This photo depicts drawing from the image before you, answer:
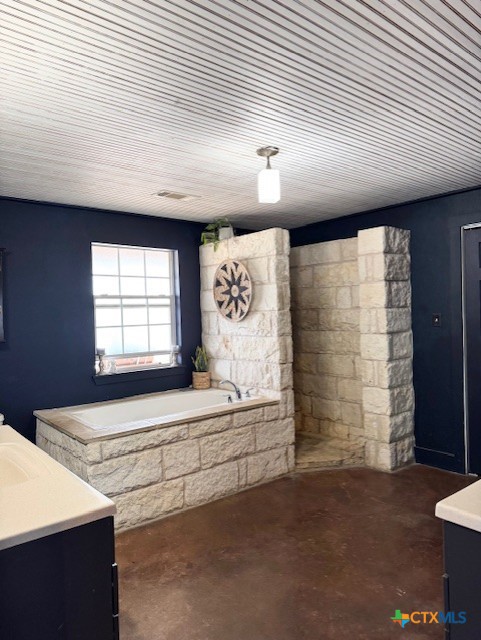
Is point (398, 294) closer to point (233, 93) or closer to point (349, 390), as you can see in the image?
point (349, 390)

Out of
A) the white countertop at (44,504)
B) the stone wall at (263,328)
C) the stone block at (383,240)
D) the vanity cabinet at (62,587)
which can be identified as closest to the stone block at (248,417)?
the stone wall at (263,328)

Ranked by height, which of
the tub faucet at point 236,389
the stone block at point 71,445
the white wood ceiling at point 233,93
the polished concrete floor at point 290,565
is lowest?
the polished concrete floor at point 290,565

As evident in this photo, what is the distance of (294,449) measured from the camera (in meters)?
4.17

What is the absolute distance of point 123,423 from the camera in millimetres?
3734

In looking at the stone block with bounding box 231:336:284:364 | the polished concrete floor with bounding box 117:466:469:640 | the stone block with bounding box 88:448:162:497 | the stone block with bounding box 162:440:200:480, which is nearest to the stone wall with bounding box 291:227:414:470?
the polished concrete floor with bounding box 117:466:469:640

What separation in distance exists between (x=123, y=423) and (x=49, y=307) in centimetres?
119

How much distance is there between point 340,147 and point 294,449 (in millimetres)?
2570

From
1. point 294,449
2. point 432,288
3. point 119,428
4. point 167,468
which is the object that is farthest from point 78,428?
point 432,288

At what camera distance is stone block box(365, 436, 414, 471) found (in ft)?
13.5

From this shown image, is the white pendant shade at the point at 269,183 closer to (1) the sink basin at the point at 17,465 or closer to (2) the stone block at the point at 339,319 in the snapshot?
(1) the sink basin at the point at 17,465

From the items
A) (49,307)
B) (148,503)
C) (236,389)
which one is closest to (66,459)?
(148,503)

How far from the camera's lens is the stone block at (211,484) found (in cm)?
347

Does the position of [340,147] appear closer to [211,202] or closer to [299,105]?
[299,105]

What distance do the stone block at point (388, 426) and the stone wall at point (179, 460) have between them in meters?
0.73
